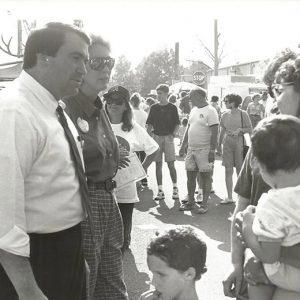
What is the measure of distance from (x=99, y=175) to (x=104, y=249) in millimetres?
478

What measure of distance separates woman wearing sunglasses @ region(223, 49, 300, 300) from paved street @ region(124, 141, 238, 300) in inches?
88.2

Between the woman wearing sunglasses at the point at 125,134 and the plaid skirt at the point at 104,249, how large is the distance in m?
1.65

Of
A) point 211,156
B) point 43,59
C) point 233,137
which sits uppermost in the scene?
point 43,59

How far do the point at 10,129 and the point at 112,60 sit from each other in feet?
4.66

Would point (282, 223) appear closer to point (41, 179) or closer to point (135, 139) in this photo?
point (41, 179)

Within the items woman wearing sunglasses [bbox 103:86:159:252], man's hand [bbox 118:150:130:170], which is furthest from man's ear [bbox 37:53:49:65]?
woman wearing sunglasses [bbox 103:86:159:252]

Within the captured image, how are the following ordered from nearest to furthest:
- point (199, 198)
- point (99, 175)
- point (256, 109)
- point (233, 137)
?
point (99, 175)
point (233, 137)
point (199, 198)
point (256, 109)

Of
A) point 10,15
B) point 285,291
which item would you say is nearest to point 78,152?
point 285,291

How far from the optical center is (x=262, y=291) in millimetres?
1982

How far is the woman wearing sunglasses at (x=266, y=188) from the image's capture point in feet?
6.31

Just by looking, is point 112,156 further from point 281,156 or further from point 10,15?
point 10,15

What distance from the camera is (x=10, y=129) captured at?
199cm

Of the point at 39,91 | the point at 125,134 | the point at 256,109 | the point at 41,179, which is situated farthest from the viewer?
the point at 256,109

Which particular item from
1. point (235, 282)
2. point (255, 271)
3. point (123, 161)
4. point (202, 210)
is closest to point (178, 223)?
point (202, 210)
